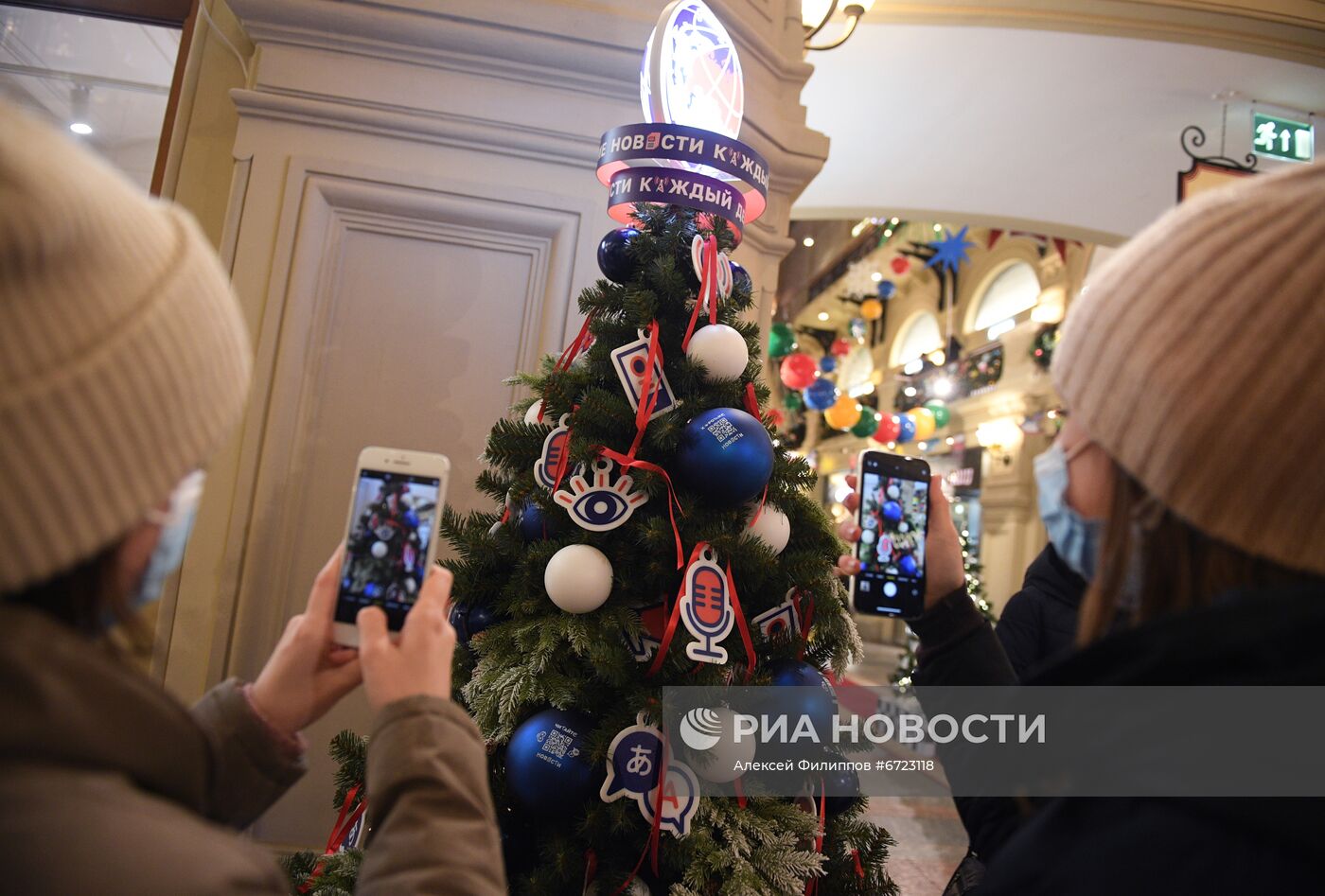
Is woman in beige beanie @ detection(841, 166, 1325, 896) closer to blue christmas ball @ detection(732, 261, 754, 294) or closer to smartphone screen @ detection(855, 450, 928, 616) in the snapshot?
smartphone screen @ detection(855, 450, 928, 616)

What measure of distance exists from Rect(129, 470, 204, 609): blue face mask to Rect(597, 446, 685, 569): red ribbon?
3.61 feet

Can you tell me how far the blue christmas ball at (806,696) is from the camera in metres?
1.72

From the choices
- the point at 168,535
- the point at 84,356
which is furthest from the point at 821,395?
the point at 84,356

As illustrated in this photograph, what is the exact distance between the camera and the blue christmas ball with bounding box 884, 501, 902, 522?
141 cm

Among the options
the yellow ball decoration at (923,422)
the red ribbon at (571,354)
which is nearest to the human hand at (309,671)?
the red ribbon at (571,354)

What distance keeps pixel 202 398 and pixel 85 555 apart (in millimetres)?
141

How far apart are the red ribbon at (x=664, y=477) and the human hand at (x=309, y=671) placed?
86 centimetres

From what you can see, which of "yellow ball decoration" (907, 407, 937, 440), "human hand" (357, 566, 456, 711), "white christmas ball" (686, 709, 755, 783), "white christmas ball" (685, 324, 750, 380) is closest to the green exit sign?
"yellow ball decoration" (907, 407, 937, 440)

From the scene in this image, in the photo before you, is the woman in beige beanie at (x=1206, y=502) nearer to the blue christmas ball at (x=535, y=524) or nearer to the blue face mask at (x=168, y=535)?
the blue face mask at (x=168, y=535)

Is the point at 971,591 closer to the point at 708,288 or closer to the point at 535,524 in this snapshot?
the point at 708,288

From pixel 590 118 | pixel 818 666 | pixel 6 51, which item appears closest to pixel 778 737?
pixel 818 666

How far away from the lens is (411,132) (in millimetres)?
3041

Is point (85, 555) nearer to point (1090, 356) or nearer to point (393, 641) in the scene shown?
point (393, 641)

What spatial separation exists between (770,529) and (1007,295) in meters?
10.8
